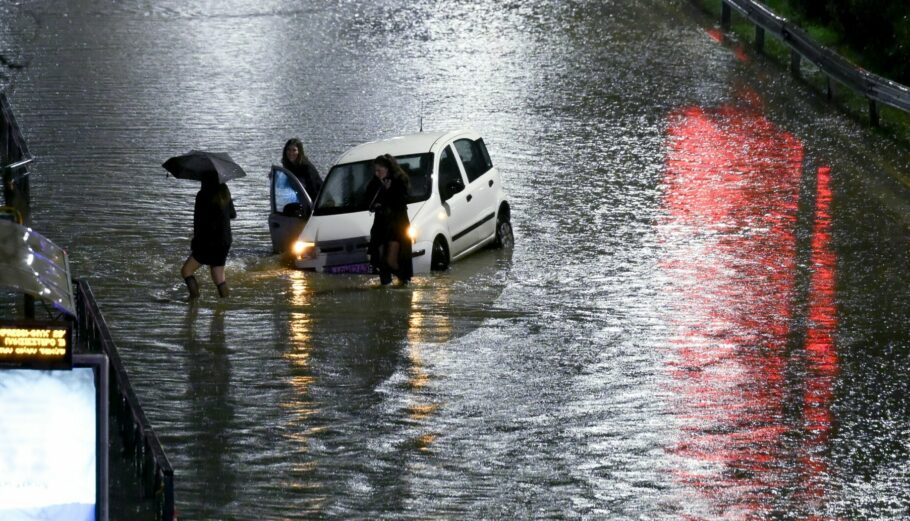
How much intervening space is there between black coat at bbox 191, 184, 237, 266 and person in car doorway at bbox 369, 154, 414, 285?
1529mm

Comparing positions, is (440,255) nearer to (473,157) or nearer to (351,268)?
(351,268)

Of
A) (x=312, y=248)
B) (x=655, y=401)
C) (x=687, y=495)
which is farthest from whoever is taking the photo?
(x=312, y=248)

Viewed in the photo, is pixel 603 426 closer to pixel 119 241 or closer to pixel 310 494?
pixel 310 494

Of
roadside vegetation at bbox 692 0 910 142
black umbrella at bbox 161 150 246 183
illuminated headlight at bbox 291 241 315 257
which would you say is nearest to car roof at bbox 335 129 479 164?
illuminated headlight at bbox 291 241 315 257

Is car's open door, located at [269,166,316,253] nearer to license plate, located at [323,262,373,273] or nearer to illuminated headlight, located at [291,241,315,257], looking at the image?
illuminated headlight, located at [291,241,315,257]

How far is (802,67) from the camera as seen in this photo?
28.2m

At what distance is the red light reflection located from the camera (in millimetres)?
10492

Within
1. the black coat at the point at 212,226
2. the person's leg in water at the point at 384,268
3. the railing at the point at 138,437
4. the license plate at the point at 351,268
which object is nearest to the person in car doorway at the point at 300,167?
the license plate at the point at 351,268

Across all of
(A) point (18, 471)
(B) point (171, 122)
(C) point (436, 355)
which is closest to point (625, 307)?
(C) point (436, 355)

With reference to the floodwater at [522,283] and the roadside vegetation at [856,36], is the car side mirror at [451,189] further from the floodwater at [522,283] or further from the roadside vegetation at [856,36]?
the roadside vegetation at [856,36]

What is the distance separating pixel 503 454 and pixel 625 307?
15.2ft

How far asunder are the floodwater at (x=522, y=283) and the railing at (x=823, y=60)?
0.54m

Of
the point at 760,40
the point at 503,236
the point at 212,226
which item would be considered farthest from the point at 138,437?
the point at 760,40

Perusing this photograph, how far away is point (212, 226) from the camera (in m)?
15.8
